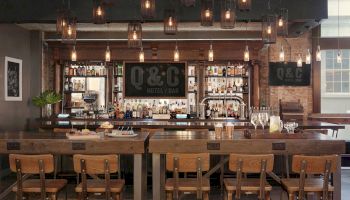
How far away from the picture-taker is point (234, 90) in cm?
1086

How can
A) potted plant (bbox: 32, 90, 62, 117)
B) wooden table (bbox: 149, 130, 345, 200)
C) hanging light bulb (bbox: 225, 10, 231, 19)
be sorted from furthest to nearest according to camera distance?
potted plant (bbox: 32, 90, 62, 117) → hanging light bulb (bbox: 225, 10, 231, 19) → wooden table (bbox: 149, 130, 345, 200)

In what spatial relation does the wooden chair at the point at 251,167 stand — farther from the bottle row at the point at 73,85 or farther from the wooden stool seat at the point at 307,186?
the bottle row at the point at 73,85

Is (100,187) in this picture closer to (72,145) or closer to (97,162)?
(97,162)

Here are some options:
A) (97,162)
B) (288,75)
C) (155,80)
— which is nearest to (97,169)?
(97,162)

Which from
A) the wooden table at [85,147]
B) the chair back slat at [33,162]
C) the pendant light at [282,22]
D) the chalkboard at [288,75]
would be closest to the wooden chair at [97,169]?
the chair back slat at [33,162]

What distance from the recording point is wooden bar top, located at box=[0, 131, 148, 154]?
4.81m

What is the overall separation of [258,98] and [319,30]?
2381 mm

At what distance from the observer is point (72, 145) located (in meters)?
4.85

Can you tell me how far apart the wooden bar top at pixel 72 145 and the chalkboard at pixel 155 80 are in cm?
601

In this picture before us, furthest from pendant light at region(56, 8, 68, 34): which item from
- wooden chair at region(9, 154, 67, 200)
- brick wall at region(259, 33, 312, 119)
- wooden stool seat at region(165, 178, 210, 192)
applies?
brick wall at region(259, 33, 312, 119)

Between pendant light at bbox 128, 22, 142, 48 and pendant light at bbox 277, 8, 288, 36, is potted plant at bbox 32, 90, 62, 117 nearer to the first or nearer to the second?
pendant light at bbox 128, 22, 142, 48

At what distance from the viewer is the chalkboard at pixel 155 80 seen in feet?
35.8

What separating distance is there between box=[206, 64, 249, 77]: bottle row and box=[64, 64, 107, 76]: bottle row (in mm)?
2671

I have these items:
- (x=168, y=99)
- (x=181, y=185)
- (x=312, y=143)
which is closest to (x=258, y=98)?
(x=168, y=99)
